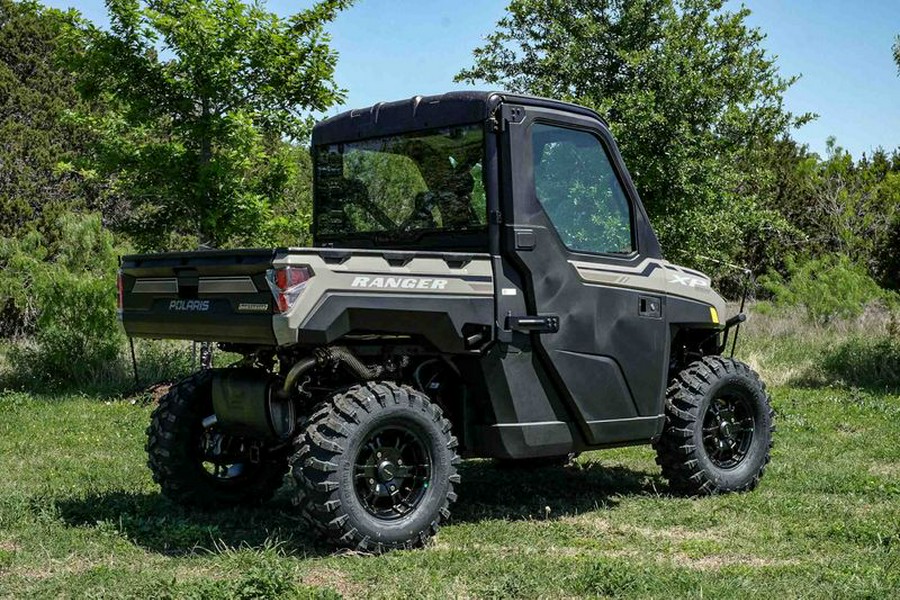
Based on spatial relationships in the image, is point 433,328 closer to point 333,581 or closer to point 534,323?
point 534,323

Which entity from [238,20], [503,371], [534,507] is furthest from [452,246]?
[238,20]

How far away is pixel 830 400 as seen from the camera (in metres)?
13.8

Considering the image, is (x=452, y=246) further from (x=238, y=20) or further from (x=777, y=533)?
(x=238, y=20)

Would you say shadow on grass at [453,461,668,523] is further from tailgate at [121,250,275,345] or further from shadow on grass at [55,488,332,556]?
tailgate at [121,250,275,345]

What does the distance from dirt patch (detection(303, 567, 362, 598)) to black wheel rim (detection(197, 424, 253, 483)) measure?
5.97 feet

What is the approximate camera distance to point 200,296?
6422 mm

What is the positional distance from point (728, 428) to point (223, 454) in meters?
3.59

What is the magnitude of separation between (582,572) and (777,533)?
1.70 metres

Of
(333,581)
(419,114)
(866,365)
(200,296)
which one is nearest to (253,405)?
(200,296)

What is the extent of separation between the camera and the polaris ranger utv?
609cm

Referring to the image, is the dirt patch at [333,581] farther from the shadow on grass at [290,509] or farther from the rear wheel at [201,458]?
the rear wheel at [201,458]

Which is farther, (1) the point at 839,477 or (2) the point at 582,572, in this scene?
(1) the point at 839,477

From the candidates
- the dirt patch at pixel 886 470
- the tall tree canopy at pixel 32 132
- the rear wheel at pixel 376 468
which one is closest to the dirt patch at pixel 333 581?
the rear wheel at pixel 376 468

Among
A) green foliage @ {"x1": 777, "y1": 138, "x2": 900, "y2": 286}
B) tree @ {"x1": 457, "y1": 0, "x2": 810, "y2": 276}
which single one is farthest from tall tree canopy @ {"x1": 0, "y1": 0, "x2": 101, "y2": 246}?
green foliage @ {"x1": 777, "y1": 138, "x2": 900, "y2": 286}
